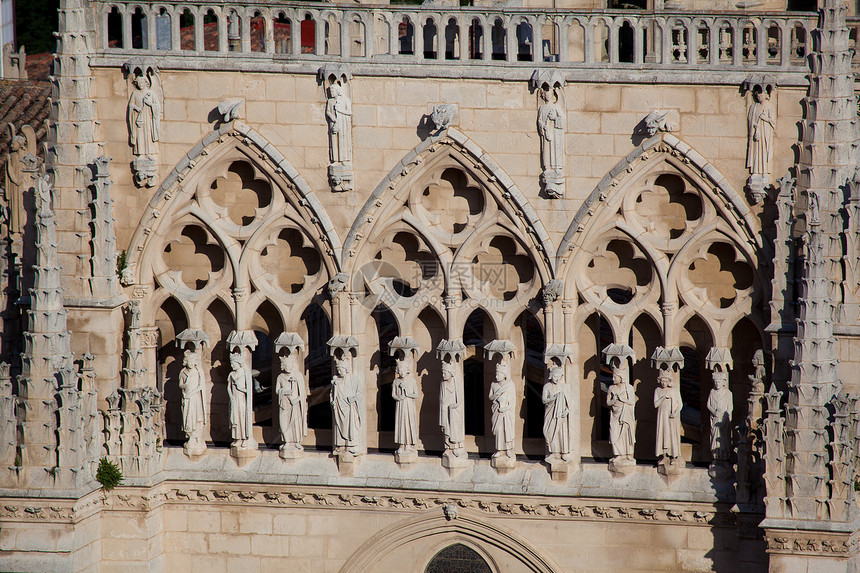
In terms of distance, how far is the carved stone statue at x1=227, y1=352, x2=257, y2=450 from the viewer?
20.0 m

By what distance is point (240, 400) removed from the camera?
2000 centimetres

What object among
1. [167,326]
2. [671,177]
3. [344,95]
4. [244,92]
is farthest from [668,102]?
[167,326]

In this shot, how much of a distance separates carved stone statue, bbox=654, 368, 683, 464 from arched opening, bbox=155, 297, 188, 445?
6.22 metres

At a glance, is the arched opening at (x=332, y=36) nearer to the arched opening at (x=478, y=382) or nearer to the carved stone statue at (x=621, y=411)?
the arched opening at (x=478, y=382)

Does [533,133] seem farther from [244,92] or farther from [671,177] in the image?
[244,92]

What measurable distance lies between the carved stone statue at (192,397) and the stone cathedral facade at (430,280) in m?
0.05

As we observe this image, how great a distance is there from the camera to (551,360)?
19.3m

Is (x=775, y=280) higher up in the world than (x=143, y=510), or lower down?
higher up

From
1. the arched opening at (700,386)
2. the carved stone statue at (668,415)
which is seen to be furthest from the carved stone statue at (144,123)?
the arched opening at (700,386)

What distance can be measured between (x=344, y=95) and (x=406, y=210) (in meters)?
1.58

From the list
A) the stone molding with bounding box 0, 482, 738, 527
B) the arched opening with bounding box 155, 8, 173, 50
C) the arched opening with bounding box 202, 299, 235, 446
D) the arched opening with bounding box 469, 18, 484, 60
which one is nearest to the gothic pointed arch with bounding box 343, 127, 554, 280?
the arched opening with bounding box 469, 18, 484, 60

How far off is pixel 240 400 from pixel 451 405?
2.68 metres

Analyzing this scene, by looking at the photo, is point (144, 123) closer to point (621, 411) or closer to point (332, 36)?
point (332, 36)

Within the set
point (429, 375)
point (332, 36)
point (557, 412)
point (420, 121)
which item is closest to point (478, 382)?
point (429, 375)
